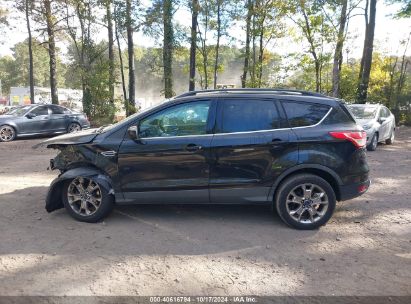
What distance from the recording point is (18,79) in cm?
7206

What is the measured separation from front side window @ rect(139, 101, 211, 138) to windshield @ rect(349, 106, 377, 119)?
341 inches

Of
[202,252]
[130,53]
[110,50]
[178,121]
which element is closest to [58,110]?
[130,53]

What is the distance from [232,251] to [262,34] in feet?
65.6

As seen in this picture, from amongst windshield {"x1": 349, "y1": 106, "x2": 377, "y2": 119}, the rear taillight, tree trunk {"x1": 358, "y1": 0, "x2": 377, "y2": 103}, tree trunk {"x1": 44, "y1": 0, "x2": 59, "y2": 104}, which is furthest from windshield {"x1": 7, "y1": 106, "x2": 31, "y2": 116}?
tree trunk {"x1": 358, "y1": 0, "x2": 377, "y2": 103}

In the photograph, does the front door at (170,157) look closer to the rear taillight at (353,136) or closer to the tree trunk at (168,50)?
the rear taillight at (353,136)

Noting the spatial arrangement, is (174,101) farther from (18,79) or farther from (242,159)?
(18,79)

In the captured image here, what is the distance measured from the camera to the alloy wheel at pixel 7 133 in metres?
13.8

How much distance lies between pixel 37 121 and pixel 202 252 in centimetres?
1237

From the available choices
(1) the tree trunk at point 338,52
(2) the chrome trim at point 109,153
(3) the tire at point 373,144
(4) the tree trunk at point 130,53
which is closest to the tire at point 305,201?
(2) the chrome trim at point 109,153

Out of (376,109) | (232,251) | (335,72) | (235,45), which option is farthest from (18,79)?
(232,251)

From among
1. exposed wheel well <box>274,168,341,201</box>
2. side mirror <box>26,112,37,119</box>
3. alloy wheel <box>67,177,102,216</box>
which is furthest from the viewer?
side mirror <box>26,112,37,119</box>

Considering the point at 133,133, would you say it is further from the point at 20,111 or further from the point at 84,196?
the point at 20,111

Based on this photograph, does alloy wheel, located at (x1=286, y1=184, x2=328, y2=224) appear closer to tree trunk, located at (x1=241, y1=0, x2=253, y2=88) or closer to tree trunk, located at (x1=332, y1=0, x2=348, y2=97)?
tree trunk, located at (x1=332, y1=0, x2=348, y2=97)

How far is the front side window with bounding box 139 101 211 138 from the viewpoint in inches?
196
